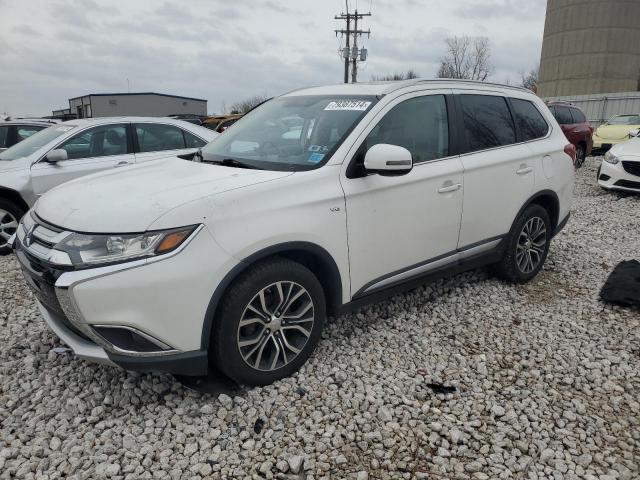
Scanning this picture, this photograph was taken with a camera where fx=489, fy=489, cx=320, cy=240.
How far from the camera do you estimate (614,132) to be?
14836 mm

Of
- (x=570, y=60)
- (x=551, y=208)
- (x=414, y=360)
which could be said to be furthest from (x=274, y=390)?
(x=570, y=60)

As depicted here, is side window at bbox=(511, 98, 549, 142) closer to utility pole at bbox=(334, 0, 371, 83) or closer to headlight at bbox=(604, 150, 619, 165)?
headlight at bbox=(604, 150, 619, 165)

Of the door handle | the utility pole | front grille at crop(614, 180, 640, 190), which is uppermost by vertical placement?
the utility pole

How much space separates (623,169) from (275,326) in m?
8.48

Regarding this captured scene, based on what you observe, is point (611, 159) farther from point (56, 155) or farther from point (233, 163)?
point (56, 155)

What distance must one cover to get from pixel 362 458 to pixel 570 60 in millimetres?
48853

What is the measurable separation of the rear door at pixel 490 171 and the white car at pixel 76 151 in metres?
2.91

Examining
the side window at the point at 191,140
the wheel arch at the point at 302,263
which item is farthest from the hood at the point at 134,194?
the side window at the point at 191,140

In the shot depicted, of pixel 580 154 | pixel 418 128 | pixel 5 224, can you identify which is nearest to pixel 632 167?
pixel 580 154

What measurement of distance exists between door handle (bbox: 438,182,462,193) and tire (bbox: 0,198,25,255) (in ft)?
16.0

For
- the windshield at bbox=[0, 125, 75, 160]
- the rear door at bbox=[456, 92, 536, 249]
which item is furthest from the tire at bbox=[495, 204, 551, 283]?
the windshield at bbox=[0, 125, 75, 160]

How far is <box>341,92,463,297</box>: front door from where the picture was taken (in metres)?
3.20

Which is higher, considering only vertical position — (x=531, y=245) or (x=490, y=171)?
(x=490, y=171)

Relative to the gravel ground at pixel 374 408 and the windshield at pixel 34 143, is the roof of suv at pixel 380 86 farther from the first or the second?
the windshield at pixel 34 143
